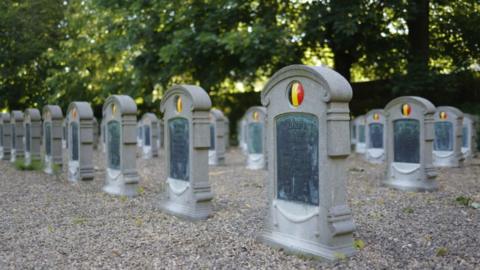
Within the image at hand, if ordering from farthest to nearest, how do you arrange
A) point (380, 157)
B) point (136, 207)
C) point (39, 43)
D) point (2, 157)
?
point (39, 43) → point (2, 157) → point (380, 157) → point (136, 207)

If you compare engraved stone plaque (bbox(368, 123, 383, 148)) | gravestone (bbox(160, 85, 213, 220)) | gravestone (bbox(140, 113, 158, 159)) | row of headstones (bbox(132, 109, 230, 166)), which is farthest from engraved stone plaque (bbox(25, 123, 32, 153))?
engraved stone plaque (bbox(368, 123, 383, 148))

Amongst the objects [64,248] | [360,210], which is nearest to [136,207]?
[64,248]

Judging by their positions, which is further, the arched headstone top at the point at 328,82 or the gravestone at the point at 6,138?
the gravestone at the point at 6,138

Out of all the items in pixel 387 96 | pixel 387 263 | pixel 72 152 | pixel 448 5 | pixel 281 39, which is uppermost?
pixel 448 5

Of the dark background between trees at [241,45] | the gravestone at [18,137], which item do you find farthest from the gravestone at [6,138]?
the dark background between trees at [241,45]

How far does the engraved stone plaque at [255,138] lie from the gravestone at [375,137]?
3102 mm

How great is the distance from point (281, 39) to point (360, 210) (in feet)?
29.6

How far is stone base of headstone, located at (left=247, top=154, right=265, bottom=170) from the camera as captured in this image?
12711 mm

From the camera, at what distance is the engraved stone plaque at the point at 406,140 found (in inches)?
345

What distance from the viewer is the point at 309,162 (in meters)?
4.93

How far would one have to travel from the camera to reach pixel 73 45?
Result: 66.5ft

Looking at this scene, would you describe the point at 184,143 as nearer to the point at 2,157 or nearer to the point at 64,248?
the point at 64,248

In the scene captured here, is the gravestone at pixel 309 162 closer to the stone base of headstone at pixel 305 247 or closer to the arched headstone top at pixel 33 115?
the stone base of headstone at pixel 305 247

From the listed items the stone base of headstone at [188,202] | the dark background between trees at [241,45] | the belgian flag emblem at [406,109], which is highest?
the dark background between trees at [241,45]
